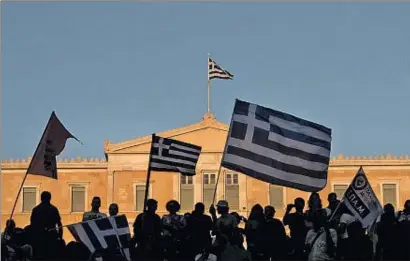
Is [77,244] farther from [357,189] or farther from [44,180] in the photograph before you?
[44,180]

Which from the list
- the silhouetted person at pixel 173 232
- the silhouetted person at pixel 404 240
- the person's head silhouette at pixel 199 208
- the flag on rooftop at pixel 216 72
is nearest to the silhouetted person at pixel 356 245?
the silhouetted person at pixel 404 240

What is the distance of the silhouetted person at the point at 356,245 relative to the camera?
12688 mm

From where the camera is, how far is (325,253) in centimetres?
1235

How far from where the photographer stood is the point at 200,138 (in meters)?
48.3

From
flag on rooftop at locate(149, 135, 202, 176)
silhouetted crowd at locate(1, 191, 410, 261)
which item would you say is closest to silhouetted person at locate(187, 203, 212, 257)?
silhouetted crowd at locate(1, 191, 410, 261)

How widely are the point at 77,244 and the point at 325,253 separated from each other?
373 cm

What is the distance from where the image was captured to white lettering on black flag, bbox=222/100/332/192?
1410 cm

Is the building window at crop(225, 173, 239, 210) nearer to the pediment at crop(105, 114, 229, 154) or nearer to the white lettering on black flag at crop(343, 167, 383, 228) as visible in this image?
the pediment at crop(105, 114, 229, 154)

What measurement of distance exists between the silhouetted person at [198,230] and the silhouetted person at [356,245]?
214 centimetres

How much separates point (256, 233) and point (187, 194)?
115 ft

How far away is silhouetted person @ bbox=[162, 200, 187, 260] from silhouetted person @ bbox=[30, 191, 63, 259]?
1641 millimetres

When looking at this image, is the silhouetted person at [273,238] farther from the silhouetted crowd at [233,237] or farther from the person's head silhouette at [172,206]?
the person's head silhouette at [172,206]

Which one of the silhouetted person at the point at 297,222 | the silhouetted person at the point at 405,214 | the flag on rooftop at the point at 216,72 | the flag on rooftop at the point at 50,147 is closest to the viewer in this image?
the silhouetted person at the point at 297,222

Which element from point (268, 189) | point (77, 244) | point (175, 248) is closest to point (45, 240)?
point (77, 244)
